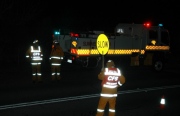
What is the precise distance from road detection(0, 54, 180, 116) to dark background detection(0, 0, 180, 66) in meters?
3.91

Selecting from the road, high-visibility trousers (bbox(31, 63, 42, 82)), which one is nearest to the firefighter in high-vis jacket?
the road

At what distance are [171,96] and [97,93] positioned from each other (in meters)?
2.64

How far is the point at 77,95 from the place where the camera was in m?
12.4

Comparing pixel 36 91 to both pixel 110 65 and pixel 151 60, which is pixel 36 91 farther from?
pixel 151 60

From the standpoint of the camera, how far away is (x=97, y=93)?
506 inches

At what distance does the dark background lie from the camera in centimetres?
2077

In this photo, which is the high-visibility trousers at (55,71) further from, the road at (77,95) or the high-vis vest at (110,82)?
the high-vis vest at (110,82)

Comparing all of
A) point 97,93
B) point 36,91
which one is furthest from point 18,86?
point 97,93

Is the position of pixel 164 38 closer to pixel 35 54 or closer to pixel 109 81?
pixel 35 54

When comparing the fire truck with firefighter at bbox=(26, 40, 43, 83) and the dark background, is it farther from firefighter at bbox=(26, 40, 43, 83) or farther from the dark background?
the dark background

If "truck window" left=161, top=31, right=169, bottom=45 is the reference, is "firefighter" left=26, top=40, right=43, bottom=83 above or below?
below

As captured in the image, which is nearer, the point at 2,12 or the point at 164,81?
the point at 164,81

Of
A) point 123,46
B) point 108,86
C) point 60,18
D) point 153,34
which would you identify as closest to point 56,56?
point 123,46

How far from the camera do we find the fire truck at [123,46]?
1756cm
